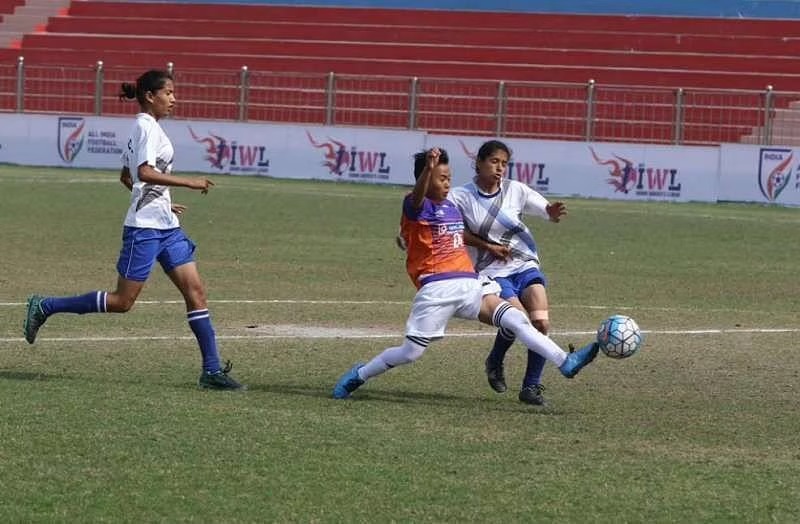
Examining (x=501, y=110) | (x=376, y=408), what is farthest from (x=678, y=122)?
(x=376, y=408)

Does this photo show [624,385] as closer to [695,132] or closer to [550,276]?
[550,276]

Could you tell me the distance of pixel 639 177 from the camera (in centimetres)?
3045

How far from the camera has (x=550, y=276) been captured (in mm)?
17828

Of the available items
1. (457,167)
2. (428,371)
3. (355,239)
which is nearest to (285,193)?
(457,167)

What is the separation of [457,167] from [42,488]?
2480 centimetres

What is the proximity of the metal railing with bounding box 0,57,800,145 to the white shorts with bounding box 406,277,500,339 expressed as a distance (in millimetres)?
22361

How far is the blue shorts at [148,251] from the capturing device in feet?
32.3

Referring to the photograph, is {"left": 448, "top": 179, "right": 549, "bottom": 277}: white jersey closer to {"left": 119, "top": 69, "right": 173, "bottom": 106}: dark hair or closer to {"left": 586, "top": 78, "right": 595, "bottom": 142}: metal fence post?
{"left": 119, "top": 69, "right": 173, "bottom": 106}: dark hair

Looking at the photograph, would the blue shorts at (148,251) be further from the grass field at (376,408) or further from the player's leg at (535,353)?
the player's leg at (535,353)

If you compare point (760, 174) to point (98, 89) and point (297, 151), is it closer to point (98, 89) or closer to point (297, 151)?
point (297, 151)

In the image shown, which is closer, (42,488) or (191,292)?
(42,488)

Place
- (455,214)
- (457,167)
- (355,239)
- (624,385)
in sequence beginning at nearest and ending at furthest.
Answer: (455,214), (624,385), (355,239), (457,167)

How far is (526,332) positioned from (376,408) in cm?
100

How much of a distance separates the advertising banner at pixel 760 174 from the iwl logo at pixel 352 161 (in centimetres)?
698
